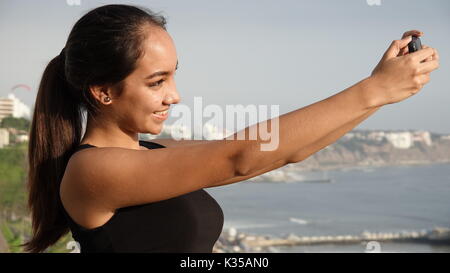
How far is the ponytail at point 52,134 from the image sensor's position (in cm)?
161

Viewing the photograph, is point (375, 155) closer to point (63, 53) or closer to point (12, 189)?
point (12, 189)

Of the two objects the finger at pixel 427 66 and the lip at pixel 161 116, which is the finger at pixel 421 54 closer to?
the finger at pixel 427 66

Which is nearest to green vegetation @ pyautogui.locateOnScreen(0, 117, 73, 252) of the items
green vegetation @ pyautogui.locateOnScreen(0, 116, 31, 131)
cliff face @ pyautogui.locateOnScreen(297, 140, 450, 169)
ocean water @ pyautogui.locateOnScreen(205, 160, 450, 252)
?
green vegetation @ pyautogui.locateOnScreen(0, 116, 31, 131)

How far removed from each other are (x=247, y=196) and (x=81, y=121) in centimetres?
5691

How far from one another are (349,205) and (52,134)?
55.3 metres

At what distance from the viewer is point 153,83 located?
1.47 meters

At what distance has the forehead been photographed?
1.46m

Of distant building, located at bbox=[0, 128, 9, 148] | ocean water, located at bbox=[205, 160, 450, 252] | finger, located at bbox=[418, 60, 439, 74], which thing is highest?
finger, located at bbox=[418, 60, 439, 74]

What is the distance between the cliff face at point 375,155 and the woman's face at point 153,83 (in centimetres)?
6607

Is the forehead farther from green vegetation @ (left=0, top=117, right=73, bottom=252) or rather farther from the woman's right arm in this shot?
green vegetation @ (left=0, top=117, right=73, bottom=252)

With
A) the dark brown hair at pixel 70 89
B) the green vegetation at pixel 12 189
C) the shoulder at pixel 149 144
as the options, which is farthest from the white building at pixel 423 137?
the dark brown hair at pixel 70 89

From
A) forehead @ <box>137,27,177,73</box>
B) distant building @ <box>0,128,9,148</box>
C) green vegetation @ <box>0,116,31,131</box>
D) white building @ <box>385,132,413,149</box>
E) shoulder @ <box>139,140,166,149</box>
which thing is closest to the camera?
forehead @ <box>137,27,177,73</box>

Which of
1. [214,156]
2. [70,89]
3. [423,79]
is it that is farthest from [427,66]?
[70,89]
